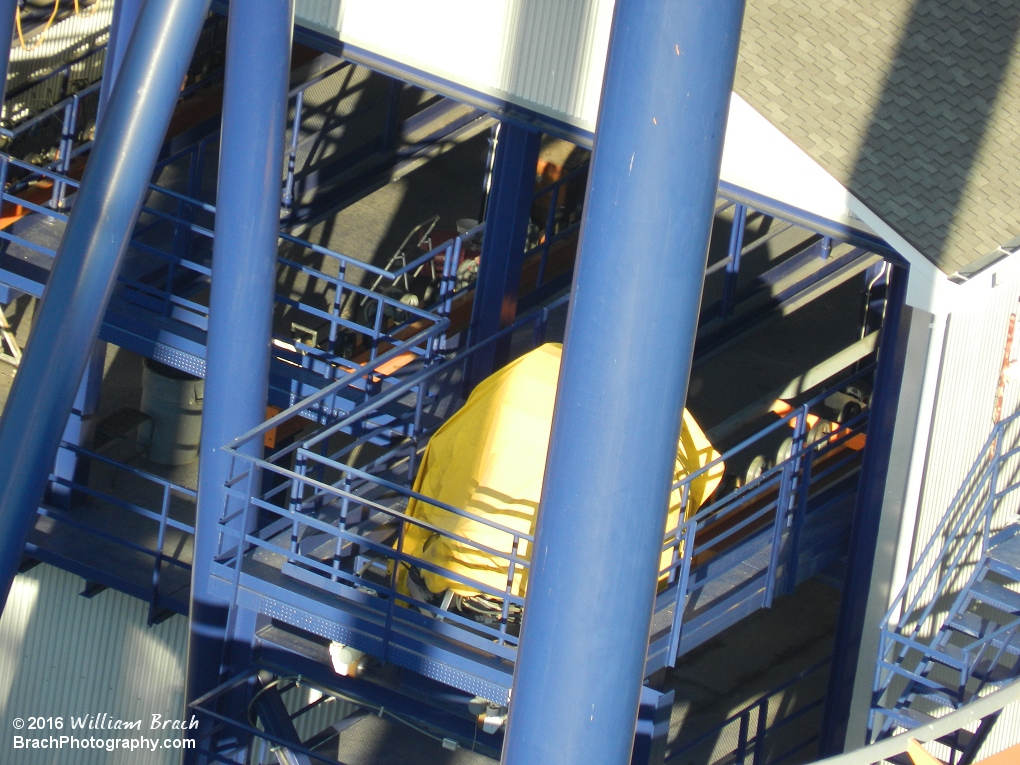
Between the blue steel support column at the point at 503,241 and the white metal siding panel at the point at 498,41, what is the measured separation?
1.60 feet

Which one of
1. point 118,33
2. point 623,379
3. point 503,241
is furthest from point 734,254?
point 623,379

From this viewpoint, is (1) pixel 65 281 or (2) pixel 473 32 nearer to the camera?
(1) pixel 65 281

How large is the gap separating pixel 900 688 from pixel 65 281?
19.3 ft

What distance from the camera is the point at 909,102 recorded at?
910 cm

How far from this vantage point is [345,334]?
14.3m

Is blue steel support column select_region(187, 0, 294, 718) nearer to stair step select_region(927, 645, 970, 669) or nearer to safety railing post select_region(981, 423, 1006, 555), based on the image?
stair step select_region(927, 645, 970, 669)

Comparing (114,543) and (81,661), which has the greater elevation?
(114,543)

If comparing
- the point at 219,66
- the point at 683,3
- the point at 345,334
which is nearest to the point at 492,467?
the point at 683,3

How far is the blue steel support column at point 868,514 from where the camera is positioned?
8828 mm

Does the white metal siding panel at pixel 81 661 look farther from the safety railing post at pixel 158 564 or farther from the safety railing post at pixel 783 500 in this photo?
the safety railing post at pixel 783 500

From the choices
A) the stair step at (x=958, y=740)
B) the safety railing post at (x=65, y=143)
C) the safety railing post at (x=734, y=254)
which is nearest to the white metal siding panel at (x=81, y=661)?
the safety railing post at (x=65, y=143)

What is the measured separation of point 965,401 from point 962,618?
145 cm

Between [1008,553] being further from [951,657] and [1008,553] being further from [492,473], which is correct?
[492,473]

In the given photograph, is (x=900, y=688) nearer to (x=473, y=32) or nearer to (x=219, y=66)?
(x=473, y=32)
